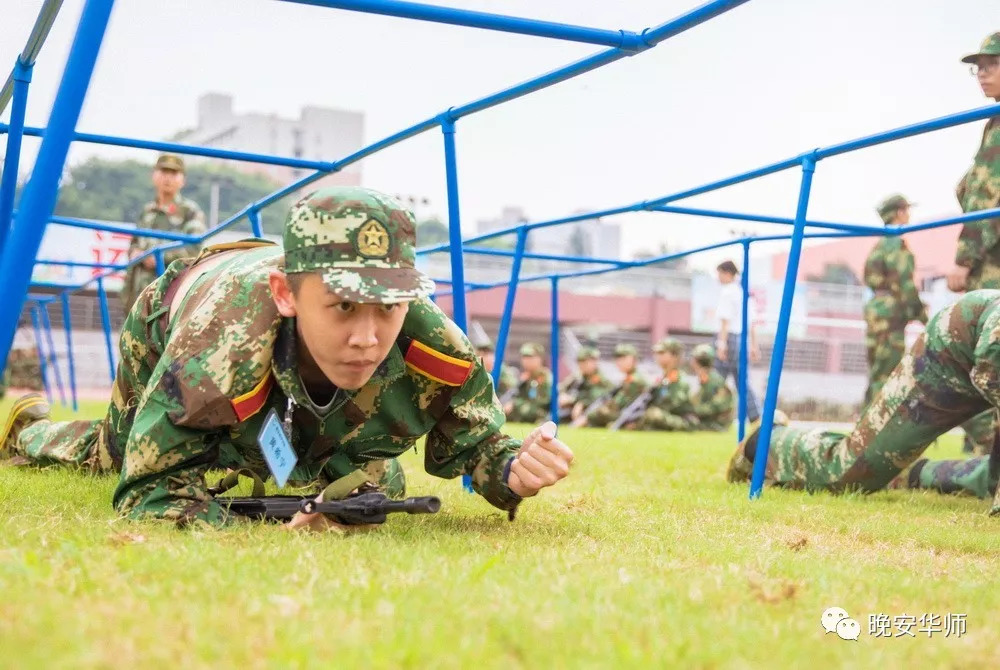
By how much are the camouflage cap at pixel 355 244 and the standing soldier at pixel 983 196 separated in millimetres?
3270

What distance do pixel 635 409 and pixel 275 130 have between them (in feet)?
134

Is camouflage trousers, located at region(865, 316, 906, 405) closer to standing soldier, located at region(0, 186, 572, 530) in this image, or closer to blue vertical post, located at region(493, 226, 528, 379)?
blue vertical post, located at region(493, 226, 528, 379)

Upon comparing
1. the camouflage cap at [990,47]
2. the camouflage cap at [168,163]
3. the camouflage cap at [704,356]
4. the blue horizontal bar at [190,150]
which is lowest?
the camouflage cap at [704,356]

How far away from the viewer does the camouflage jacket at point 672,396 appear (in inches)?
478

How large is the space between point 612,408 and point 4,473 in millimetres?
9334

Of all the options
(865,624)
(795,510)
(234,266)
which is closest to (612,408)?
(795,510)

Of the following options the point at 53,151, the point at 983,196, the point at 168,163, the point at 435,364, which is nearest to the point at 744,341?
the point at 983,196

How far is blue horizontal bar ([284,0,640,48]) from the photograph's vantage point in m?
2.07

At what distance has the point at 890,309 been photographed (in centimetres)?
642

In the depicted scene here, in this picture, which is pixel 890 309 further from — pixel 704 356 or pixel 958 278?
pixel 704 356

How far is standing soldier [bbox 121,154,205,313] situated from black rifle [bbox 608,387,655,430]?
630cm

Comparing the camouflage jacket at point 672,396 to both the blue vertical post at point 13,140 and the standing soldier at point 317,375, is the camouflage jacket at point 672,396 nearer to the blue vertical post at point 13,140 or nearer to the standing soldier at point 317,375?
the standing soldier at point 317,375

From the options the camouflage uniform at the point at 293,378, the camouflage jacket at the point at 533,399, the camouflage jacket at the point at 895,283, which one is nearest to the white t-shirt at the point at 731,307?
the camouflage jacket at the point at 533,399

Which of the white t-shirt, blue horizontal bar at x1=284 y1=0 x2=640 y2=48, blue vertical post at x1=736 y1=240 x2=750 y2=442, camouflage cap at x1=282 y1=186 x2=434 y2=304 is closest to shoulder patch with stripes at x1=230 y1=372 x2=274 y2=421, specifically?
camouflage cap at x1=282 y1=186 x2=434 y2=304
